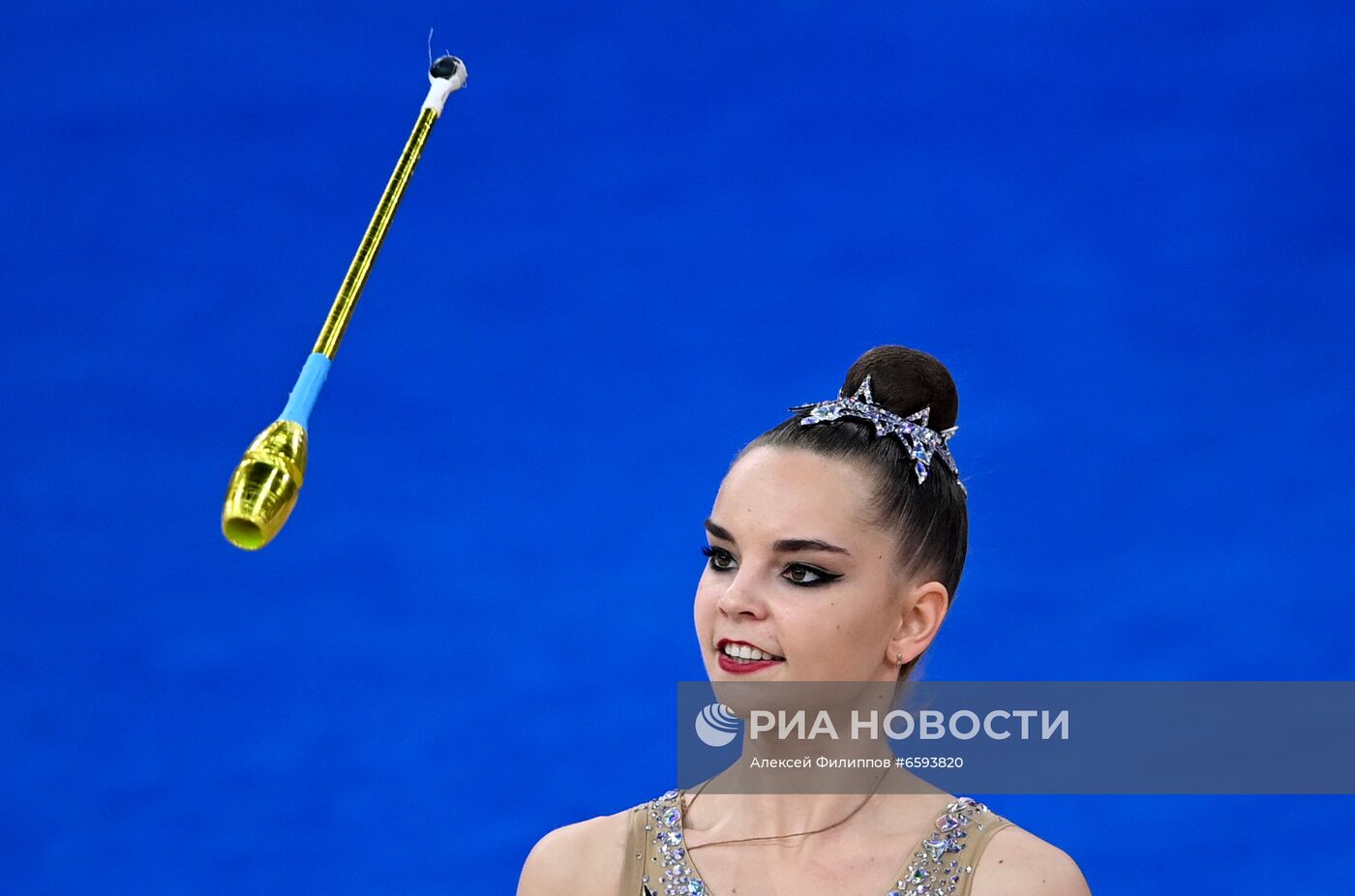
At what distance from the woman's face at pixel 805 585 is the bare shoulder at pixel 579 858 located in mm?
359

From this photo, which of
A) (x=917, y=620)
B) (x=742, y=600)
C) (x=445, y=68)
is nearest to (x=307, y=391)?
(x=445, y=68)

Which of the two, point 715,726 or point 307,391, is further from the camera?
point 715,726

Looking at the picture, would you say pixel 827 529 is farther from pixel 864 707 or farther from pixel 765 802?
pixel 765 802

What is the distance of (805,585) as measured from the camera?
262 cm

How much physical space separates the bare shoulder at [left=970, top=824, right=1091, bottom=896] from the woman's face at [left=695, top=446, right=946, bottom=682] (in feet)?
0.98

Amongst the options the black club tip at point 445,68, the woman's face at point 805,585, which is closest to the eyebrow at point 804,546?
the woman's face at point 805,585

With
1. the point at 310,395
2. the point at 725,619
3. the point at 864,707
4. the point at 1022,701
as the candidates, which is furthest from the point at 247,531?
the point at 1022,701

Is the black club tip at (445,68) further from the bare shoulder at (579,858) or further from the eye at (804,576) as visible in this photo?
the bare shoulder at (579,858)

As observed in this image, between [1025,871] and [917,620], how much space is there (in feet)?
1.25

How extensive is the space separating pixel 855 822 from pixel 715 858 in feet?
0.71

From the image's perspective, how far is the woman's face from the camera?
2.60 meters

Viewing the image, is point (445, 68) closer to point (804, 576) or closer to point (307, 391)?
point (307, 391)

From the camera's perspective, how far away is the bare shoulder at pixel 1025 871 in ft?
8.61

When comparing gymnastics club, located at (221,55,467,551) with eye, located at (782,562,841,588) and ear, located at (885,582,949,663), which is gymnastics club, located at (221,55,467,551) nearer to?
eye, located at (782,562,841,588)
